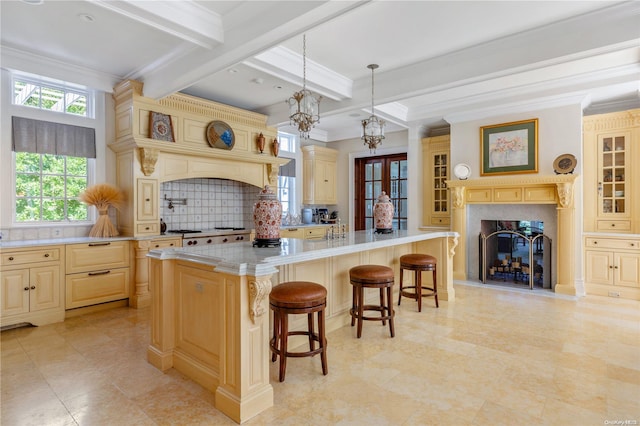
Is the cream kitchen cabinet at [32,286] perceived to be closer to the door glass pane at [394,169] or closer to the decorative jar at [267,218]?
the decorative jar at [267,218]

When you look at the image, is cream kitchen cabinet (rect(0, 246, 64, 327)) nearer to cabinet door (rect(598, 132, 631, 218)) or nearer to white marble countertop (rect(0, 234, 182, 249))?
white marble countertop (rect(0, 234, 182, 249))

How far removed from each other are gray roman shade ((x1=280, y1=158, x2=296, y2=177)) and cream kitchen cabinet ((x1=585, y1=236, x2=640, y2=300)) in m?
5.10

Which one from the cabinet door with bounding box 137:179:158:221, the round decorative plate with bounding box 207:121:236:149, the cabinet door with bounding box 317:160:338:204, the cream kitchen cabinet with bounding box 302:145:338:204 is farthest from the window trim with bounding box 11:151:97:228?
the cabinet door with bounding box 317:160:338:204

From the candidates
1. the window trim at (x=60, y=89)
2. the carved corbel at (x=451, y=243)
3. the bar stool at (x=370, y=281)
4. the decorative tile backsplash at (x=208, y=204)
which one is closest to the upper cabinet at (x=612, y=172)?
the carved corbel at (x=451, y=243)

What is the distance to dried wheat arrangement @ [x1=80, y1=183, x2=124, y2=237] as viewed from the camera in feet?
13.7

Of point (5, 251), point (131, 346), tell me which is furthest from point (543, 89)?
point (5, 251)

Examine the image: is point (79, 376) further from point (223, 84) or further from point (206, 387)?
point (223, 84)

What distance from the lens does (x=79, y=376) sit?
2.51 meters

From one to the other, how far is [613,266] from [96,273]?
669 centimetres

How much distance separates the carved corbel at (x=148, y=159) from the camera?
4.29 metres

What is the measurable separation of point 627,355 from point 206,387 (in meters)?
3.38

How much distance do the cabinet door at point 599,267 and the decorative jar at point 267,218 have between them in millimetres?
4716

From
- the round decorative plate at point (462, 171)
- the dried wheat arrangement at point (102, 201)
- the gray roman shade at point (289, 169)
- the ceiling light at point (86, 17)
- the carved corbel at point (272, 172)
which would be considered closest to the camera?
the ceiling light at point (86, 17)

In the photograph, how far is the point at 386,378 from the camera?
246 cm
